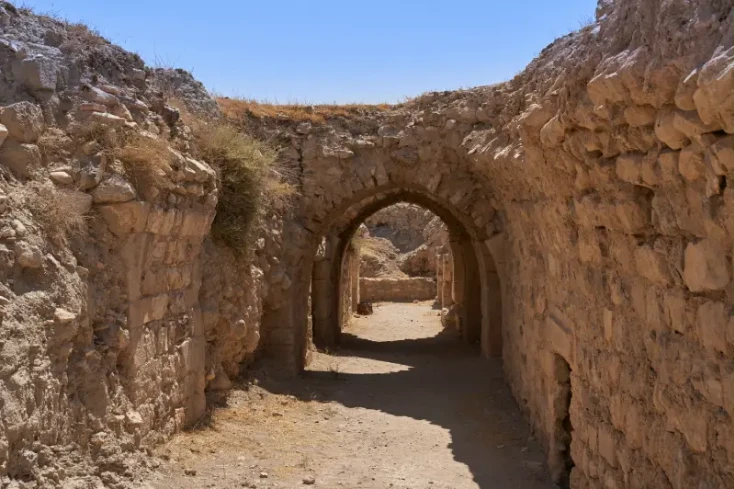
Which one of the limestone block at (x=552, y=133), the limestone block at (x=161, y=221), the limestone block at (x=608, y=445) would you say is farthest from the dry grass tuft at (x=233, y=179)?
the limestone block at (x=608, y=445)

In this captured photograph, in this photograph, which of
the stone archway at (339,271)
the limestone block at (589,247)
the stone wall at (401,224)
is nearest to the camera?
the limestone block at (589,247)

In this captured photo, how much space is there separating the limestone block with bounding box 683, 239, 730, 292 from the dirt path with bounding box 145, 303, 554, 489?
337cm

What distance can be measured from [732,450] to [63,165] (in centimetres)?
459

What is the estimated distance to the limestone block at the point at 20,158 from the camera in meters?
4.46

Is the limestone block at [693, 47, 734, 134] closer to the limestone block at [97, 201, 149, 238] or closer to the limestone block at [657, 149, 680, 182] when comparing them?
the limestone block at [657, 149, 680, 182]

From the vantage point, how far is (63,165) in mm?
4941

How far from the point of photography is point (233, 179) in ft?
24.4

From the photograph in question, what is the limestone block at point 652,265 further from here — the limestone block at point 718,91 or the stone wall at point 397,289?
the stone wall at point 397,289

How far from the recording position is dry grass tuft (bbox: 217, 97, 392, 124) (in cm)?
991

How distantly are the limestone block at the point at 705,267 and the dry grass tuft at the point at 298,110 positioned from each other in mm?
7242

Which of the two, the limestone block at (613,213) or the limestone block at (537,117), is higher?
the limestone block at (537,117)

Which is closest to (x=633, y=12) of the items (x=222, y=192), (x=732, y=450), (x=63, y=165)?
(x=732, y=450)

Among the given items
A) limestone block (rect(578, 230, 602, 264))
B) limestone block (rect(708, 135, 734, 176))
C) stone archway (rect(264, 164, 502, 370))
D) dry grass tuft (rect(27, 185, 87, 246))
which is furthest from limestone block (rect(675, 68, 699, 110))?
stone archway (rect(264, 164, 502, 370))

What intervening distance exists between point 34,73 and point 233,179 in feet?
8.96
